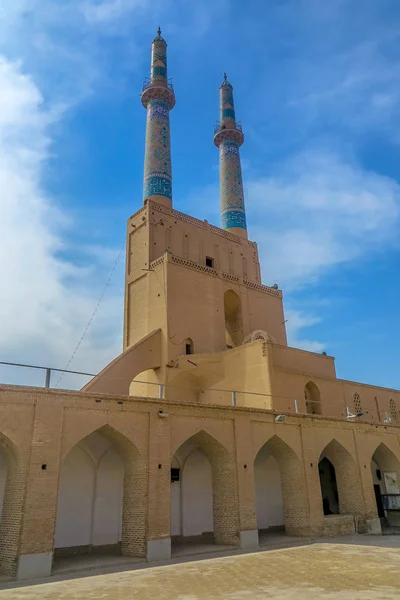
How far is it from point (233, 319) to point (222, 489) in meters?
11.6

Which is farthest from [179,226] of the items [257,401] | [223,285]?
[257,401]

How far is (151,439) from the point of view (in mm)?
12625

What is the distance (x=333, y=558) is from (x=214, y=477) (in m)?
4.37

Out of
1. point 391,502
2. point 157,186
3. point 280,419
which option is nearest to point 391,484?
point 391,502

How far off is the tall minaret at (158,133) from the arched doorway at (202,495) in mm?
14701

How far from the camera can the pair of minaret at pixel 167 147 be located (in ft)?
86.7

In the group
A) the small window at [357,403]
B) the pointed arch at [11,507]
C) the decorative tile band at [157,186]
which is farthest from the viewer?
the decorative tile band at [157,186]

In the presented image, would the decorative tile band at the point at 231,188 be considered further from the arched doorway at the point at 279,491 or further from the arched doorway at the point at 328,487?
the arched doorway at the point at 279,491

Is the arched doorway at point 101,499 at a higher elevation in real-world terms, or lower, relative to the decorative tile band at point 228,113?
lower

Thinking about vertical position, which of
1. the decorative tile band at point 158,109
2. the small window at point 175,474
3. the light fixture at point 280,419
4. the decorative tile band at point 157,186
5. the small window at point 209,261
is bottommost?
the small window at point 175,474

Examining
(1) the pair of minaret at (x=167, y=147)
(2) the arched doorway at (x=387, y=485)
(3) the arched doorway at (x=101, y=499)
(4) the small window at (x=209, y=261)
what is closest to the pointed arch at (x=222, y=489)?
(3) the arched doorway at (x=101, y=499)

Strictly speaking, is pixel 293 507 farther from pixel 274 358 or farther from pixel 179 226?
pixel 179 226

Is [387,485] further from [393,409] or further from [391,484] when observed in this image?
[393,409]

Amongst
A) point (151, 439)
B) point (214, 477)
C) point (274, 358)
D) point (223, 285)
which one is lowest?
point (214, 477)
